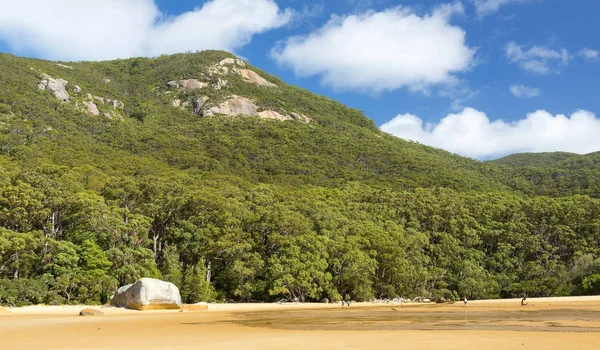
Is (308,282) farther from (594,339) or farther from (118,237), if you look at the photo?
(594,339)

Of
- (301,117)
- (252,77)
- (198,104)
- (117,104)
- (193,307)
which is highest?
(252,77)

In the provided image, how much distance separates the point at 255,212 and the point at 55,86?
96502 mm

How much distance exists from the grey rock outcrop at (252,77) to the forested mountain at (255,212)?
5254cm

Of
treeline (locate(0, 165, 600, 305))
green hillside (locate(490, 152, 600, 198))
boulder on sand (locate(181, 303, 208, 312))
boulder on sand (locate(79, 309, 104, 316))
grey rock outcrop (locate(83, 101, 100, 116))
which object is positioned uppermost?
grey rock outcrop (locate(83, 101, 100, 116))

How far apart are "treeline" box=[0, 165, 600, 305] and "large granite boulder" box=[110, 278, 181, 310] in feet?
26.6

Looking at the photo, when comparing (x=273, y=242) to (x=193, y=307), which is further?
(x=273, y=242)

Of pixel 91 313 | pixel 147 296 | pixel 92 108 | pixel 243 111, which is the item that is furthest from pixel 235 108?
pixel 91 313

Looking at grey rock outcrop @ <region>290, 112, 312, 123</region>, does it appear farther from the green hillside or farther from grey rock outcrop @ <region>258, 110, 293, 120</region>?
the green hillside

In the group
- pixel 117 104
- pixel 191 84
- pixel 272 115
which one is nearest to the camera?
pixel 117 104

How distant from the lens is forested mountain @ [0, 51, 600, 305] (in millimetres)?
46000

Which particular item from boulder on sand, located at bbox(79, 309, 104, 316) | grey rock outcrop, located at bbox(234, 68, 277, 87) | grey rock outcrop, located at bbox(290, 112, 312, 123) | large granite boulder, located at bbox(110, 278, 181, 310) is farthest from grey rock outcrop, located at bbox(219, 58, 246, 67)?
boulder on sand, located at bbox(79, 309, 104, 316)

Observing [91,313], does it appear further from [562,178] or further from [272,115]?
[272,115]

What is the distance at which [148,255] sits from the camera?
45.8 m

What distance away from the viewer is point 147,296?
1305 inches
